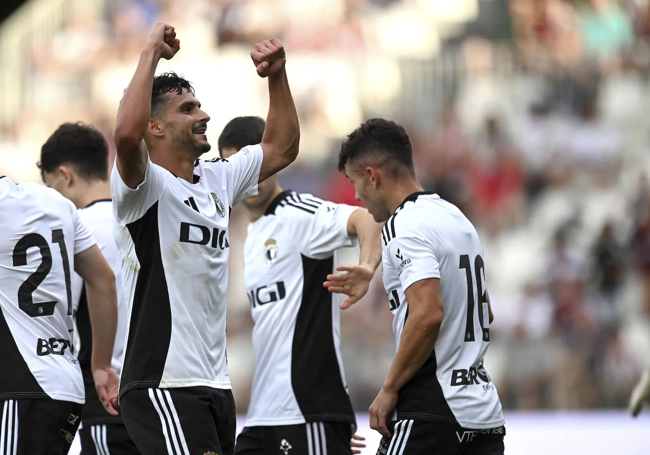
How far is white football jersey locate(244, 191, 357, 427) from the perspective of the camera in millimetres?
5461

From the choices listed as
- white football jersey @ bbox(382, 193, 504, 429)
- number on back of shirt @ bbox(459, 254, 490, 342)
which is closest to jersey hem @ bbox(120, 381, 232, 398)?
white football jersey @ bbox(382, 193, 504, 429)

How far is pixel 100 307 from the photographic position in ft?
16.9

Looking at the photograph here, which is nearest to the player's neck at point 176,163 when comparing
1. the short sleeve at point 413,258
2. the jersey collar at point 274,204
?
the short sleeve at point 413,258

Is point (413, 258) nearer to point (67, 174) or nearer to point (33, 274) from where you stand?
point (33, 274)

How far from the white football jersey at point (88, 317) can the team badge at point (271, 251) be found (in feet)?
2.95

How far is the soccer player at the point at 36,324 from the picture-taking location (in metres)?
4.52

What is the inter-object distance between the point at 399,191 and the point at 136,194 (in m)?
1.46

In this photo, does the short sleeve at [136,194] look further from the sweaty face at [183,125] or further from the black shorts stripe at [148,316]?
the sweaty face at [183,125]

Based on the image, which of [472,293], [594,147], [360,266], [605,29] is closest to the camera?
[472,293]

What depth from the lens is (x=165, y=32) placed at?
411 centimetres

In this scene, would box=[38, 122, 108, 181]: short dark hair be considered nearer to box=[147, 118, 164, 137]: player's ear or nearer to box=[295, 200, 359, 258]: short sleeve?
box=[295, 200, 359, 258]: short sleeve

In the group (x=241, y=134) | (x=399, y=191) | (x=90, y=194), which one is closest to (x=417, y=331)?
(x=399, y=191)

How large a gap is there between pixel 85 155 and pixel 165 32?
73.1 inches

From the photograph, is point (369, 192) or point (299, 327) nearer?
point (369, 192)
